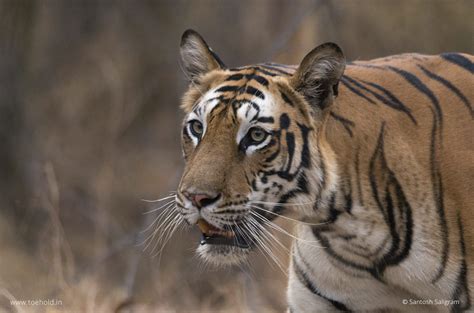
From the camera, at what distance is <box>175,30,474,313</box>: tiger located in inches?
133

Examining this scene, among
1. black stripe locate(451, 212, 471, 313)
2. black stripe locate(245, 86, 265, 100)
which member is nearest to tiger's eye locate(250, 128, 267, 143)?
black stripe locate(245, 86, 265, 100)

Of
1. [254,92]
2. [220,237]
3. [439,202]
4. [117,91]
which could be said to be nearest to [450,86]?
[439,202]

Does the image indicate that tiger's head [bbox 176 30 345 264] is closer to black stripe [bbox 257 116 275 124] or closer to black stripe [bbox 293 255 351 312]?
black stripe [bbox 257 116 275 124]

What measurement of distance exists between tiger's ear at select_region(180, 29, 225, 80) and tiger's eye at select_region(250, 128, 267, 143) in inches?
20.8

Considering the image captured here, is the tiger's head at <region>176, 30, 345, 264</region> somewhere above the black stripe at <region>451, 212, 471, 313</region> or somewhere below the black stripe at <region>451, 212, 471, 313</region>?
above

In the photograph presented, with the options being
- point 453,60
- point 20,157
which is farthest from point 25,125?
point 453,60

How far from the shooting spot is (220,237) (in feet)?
11.3

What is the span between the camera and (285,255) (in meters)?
6.45

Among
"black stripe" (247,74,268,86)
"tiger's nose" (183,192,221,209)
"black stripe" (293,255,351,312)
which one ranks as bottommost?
"black stripe" (293,255,351,312)

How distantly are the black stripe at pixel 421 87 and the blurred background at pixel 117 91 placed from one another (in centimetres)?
340

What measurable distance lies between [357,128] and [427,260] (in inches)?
23.2

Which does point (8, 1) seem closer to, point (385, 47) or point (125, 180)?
point (125, 180)

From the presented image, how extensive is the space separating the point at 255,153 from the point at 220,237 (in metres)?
0.35

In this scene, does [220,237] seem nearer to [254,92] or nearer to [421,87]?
[254,92]
